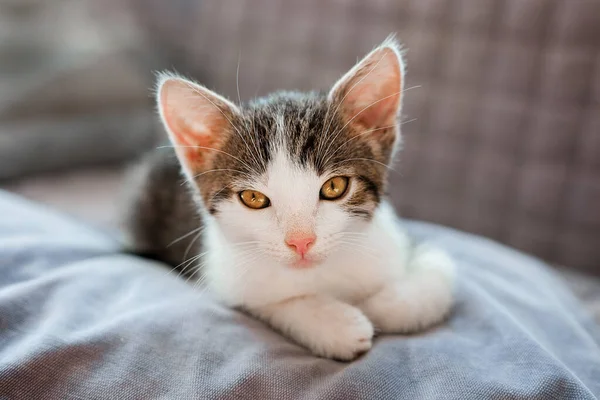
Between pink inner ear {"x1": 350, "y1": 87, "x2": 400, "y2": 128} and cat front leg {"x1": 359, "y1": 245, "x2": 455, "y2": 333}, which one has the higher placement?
pink inner ear {"x1": 350, "y1": 87, "x2": 400, "y2": 128}

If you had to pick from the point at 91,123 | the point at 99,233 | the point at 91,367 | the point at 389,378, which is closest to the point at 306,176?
the point at 389,378

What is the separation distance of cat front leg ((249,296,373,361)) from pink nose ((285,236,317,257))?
0.44 ft

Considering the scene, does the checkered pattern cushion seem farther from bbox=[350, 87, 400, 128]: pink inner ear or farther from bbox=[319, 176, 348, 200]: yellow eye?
bbox=[319, 176, 348, 200]: yellow eye

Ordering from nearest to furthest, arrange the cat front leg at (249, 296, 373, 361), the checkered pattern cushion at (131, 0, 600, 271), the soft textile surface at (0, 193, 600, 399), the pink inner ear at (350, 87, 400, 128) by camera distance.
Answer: the soft textile surface at (0, 193, 600, 399), the cat front leg at (249, 296, 373, 361), the pink inner ear at (350, 87, 400, 128), the checkered pattern cushion at (131, 0, 600, 271)

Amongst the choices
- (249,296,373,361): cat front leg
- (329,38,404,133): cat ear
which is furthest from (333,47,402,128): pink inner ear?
(249,296,373,361): cat front leg

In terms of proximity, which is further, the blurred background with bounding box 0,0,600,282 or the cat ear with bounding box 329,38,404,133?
the blurred background with bounding box 0,0,600,282

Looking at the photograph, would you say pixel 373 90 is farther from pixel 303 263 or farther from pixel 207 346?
pixel 207 346

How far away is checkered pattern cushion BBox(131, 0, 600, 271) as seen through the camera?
4.74 feet

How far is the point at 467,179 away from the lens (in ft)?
5.37

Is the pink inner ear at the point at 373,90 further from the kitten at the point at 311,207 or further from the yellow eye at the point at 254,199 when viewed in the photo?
the yellow eye at the point at 254,199

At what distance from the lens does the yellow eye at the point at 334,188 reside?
964 millimetres

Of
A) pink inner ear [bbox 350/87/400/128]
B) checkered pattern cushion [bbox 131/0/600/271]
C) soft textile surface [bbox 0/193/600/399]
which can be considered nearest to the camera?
soft textile surface [bbox 0/193/600/399]

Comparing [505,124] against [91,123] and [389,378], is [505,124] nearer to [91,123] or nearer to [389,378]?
[389,378]

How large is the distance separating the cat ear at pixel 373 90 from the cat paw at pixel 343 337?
0.38 m
